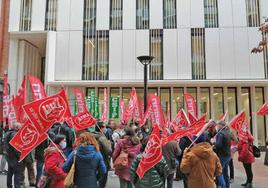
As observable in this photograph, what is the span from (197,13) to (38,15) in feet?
36.2

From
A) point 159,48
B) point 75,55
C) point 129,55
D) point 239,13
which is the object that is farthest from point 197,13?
point 75,55

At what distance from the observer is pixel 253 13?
74.8 ft

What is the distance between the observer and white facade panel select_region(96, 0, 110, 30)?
2367 centimetres

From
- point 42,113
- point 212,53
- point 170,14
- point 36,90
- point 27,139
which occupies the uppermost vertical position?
point 170,14

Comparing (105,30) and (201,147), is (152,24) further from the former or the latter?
(201,147)

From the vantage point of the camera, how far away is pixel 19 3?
24.0 m

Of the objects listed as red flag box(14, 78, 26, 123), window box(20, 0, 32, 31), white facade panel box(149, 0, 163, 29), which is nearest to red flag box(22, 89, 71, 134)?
red flag box(14, 78, 26, 123)

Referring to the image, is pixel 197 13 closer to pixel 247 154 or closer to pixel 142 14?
pixel 142 14

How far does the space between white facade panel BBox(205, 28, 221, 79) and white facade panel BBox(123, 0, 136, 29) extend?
5038 millimetres

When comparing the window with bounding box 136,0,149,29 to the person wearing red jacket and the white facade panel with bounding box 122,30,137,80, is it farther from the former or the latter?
the person wearing red jacket

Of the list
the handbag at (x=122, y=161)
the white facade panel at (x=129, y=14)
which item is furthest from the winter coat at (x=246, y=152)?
the white facade panel at (x=129, y=14)

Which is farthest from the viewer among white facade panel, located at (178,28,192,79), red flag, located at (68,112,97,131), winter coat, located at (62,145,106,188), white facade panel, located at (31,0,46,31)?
white facade panel, located at (31,0,46,31)

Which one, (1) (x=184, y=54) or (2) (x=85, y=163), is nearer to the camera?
(2) (x=85, y=163)

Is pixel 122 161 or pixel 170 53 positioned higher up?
pixel 170 53
